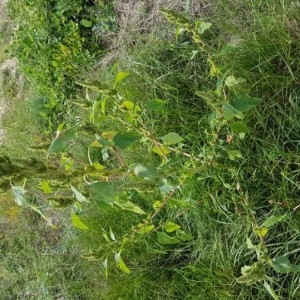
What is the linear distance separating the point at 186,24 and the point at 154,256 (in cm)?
118

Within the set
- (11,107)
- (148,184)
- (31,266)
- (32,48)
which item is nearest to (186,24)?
(148,184)

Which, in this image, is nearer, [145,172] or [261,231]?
[145,172]

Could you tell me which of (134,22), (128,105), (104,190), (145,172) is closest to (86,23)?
(134,22)

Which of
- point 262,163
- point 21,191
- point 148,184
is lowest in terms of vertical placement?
point 262,163

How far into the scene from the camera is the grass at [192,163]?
173 cm

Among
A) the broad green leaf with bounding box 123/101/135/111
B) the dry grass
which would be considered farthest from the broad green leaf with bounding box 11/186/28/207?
the dry grass

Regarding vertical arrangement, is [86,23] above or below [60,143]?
below

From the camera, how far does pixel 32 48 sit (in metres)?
2.97

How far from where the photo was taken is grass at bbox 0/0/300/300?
5.68 feet

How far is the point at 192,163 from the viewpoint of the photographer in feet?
5.34

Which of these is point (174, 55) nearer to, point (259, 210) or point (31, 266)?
point (259, 210)

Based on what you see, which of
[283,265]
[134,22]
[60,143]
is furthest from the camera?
[134,22]

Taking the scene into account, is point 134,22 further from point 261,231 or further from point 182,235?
point 261,231

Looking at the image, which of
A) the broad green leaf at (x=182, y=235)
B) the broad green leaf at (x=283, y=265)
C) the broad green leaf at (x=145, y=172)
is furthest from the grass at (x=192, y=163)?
the broad green leaf at (x=283, y=265)
